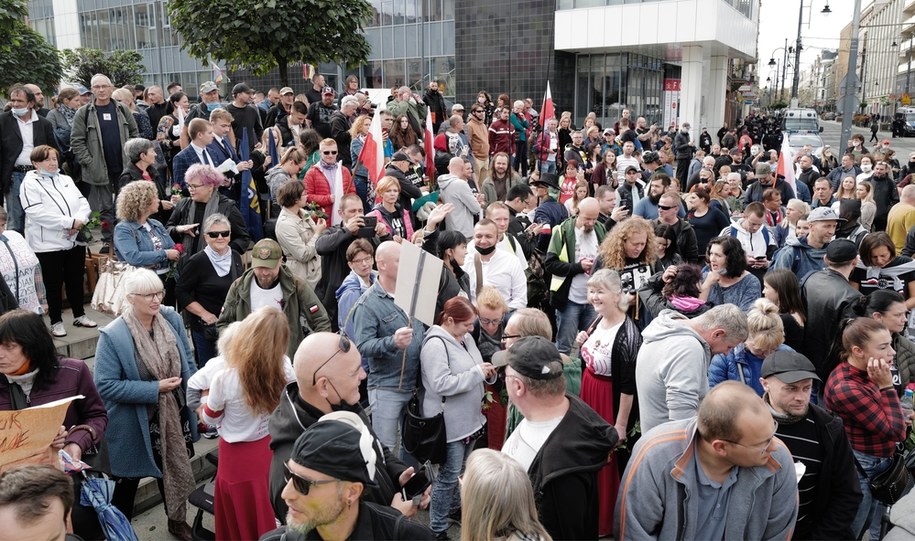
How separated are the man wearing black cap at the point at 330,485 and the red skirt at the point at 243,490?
143 cm

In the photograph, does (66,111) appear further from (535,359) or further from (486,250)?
(535,359)

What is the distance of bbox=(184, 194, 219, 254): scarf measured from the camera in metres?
6.31

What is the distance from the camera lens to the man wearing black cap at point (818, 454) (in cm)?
317

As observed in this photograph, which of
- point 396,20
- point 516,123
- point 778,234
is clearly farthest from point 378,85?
point 778,234

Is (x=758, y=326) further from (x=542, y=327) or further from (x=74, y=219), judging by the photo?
(x=74, y=219)

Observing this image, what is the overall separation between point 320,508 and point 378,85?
31652mm

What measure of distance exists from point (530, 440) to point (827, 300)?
3.30 meters

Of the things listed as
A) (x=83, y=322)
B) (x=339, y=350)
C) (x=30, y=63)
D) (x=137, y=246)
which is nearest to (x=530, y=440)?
(x=339, y=350)

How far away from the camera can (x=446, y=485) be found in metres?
4.43

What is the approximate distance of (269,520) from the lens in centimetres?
386

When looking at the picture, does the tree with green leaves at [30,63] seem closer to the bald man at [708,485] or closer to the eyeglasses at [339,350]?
the eyeglasses at [339,350]

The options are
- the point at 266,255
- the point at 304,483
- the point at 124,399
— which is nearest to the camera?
the point at 304,483

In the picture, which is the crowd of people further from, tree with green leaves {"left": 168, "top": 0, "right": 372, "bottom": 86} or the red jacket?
tree with green leaves {"left": 168, "top": 0, "right": 372, "bottom": 86}

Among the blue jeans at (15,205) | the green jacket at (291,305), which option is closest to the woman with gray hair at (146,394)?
the green jacket at (291,305)
